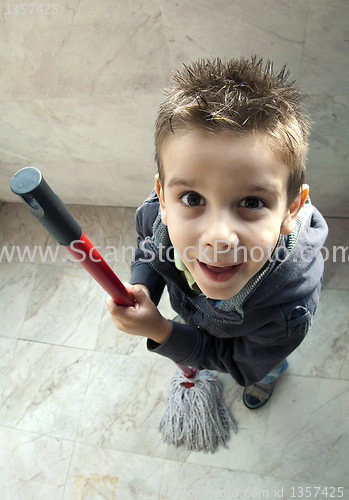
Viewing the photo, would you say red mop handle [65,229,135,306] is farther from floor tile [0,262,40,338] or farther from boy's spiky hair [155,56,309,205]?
floor tile [0,262,40,338]

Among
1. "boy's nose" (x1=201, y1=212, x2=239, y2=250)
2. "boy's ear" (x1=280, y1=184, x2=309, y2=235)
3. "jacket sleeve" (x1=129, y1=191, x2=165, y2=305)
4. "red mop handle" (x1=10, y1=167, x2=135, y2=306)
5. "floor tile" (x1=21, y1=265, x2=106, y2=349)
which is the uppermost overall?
"red mop handle" (x1=10, y1=167, x2=135, y2=306)

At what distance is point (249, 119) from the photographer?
0.42 m

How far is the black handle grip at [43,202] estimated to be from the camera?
0.31 m

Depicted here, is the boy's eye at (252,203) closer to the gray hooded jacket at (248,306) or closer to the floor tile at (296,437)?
the gray hooded jacket at (248,306)

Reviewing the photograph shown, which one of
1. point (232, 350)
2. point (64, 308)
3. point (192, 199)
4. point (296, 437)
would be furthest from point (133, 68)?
point (296, 437)

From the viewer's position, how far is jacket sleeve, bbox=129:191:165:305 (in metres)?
0.73

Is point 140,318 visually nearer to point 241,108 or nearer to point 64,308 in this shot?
point 241,108

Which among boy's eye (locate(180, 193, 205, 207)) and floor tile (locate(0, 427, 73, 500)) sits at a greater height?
boy's eye (locate(180, 193, 205, 207))

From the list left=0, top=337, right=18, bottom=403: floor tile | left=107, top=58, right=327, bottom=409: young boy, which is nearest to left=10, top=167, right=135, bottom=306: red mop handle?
left=107, top=58, right=327, bottom=409: young boy

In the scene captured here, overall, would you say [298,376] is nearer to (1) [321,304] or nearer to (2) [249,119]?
(1) [321,304]

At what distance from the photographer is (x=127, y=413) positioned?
1.06m

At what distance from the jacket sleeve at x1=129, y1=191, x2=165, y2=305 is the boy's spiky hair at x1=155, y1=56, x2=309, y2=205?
0.24 m

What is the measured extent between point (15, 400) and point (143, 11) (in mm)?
1075

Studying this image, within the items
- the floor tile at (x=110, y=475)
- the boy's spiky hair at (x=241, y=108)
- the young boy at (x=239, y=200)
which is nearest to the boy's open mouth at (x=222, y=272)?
the young boy at (x=239, y=200)
